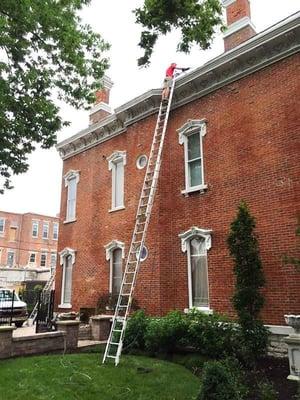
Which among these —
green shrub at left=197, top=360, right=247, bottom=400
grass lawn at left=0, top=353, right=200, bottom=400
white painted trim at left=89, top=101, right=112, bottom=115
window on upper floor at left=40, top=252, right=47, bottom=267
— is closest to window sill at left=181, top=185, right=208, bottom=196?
grass lawn at left=0, top=353, right=200, bottom=400

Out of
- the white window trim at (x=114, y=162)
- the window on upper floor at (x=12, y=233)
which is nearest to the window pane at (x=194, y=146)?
the white window trim at (x=114, y=162)

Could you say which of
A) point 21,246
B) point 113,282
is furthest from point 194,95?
point 21,246

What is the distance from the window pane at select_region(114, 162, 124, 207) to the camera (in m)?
15.1

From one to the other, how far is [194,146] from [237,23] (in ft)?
15.7

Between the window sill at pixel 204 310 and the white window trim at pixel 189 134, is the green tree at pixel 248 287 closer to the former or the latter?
the window sill at pixel 204 310

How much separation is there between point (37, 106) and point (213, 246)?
7.04m

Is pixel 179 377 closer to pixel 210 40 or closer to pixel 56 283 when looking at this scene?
pixel 210 40

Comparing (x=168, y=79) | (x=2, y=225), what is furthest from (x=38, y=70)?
(x=2, y=225)

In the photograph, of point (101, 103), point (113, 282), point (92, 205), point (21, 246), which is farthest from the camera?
point (21, 246)

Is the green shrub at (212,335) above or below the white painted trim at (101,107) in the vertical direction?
below

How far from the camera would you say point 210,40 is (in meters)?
7.48

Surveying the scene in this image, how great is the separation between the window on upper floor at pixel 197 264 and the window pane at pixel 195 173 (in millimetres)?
1675

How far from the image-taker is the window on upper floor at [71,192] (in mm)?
17484

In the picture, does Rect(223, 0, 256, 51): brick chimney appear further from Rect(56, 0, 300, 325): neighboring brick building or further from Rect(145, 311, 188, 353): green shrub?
Rect(145, 311, 188, 353): green shrub
